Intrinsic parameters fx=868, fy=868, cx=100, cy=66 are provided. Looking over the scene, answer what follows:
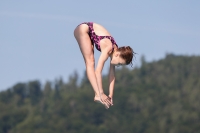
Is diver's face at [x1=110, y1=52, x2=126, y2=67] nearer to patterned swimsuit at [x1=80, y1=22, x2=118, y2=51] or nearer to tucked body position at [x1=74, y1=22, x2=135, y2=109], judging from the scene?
tucked body position at [x1=74, y1=22, x2=135, y2=109]

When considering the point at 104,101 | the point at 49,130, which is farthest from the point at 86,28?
the point at 49,130

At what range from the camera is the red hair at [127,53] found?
A: 21.3 m

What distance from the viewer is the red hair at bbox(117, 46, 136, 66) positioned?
21.3m

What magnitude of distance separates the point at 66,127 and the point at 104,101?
17884 cm

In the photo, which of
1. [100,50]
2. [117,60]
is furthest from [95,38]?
[117,60]

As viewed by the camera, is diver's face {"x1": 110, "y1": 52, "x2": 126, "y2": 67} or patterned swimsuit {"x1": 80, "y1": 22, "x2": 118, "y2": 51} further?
patterned swimsuit {"x1": 80, "y1": 22, "x2": 118, "y2": 51}

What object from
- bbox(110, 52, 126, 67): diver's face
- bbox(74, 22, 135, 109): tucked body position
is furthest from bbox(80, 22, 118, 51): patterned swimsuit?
Result: bbox(110, 52, 126, 67): diver's face

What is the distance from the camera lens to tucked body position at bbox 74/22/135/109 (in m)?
21.4

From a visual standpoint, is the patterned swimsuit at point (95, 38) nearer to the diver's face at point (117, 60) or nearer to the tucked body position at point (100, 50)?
the tucked body position at point (100, 50)

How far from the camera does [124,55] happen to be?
21.4 meters

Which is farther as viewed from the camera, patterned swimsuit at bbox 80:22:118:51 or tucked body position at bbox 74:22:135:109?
patterned swimsuit at bbox 80:22:118:51

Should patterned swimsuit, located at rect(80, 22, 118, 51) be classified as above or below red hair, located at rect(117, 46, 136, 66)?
above

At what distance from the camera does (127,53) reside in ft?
70.1

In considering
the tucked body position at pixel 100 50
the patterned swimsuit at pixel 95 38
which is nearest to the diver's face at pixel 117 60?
the tucked body position at pixel 100 50
